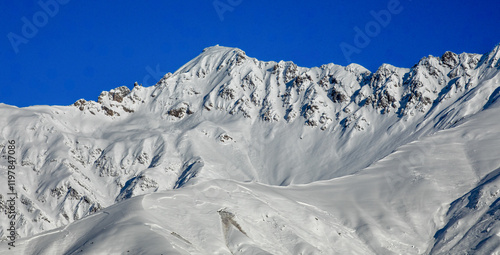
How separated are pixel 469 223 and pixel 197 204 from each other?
46.6m

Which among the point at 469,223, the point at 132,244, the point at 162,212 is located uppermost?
the point at 469,223

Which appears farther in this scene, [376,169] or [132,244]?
[376,169]

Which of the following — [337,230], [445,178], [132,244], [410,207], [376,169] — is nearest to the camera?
[132,244]

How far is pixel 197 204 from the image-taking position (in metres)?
110

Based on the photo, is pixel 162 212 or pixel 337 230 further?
pixel 337 230

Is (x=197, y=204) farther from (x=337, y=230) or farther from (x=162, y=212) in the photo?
(x=337, y=230)

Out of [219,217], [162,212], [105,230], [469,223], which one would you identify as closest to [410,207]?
[469,223]

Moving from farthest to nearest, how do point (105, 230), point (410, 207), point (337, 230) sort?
point (410, 207) → point (337, 230) → point (105, 230)

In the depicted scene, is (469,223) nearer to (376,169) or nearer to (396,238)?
(396,238)

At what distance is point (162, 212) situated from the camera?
105 meters

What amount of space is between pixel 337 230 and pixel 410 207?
1971cm

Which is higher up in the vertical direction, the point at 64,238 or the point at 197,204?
the point at 197,204

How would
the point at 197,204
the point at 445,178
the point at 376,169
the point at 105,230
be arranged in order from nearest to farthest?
the point at 105,230
the point at 197,204
the point at 445,178
the point at 376,169

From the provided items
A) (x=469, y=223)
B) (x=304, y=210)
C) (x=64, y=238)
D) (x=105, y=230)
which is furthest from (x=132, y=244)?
(x=469, y=223)
